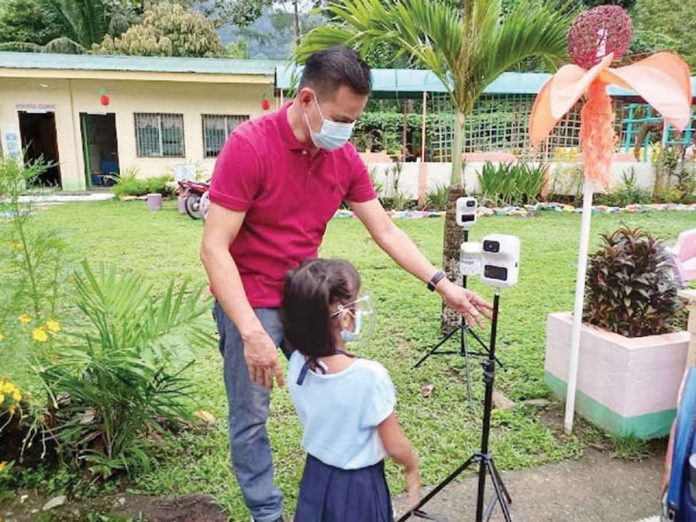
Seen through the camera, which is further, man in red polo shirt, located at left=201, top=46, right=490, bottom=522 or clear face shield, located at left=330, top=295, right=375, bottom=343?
man in red polo shirt, located at left=201, top=46, right=490, bottom=522

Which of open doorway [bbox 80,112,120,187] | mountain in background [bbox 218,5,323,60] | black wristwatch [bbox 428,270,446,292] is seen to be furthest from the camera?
mountain in background [bbox 218,5,323,60]

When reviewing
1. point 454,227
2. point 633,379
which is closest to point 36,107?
point 454,227

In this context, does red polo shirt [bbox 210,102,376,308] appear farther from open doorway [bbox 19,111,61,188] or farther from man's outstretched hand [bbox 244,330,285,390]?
open doorway [bbox 19,111,61,188]

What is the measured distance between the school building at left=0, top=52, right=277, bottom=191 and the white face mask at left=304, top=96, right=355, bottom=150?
11310mm

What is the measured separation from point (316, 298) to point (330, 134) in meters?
0.59

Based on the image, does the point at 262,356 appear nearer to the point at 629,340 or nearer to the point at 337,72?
the point at 337,72

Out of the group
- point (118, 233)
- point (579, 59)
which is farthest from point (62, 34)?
point (579, 59)

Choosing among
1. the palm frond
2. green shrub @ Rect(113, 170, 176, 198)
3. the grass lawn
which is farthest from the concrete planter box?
green shrub @ Rect(113, 170, 176, 198)

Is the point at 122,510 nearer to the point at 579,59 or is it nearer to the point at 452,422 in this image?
the point at 452,422

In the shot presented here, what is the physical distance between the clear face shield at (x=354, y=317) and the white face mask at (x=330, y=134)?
534mm

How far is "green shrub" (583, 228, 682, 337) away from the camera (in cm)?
274

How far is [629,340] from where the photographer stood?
263 centimetres

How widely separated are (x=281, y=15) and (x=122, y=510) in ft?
93.4

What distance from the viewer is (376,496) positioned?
155cm
